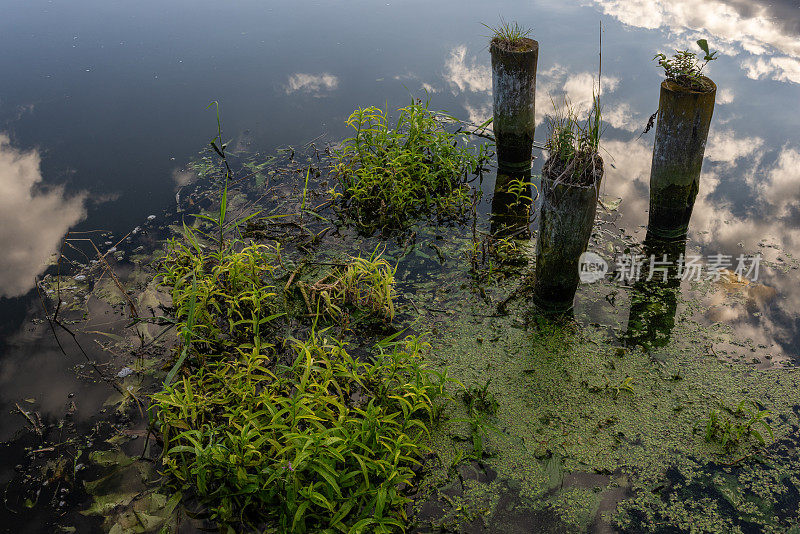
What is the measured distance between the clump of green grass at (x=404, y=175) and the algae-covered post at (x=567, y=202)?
3.73 ft

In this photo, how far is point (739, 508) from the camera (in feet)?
6.68

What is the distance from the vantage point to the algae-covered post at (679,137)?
9.70 feet

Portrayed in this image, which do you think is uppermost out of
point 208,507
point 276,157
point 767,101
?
point 767,101

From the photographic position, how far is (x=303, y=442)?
2.08 m

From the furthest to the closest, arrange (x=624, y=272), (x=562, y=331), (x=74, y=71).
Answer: (x=74, y=71) → (x=624, y=272) → (x=562, y=331)

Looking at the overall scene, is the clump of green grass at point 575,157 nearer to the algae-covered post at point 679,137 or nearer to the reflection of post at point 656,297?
the algae-covered post at point 679,137

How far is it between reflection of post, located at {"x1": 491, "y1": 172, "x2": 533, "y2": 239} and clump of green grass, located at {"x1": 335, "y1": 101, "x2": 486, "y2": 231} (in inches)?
9.3

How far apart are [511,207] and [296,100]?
9.53 ft

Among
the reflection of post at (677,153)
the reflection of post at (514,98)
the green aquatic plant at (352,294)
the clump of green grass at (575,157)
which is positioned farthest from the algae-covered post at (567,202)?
the reflection of post at (514,98)

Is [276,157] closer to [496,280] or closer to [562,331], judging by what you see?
[496,280]

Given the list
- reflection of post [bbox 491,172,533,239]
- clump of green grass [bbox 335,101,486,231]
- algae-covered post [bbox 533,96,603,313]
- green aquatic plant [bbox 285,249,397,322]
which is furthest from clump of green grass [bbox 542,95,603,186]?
clump of green grass [bbox 335,101,486,231]

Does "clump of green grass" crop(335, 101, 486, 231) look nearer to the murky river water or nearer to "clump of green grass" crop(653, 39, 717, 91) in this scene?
the murky river water

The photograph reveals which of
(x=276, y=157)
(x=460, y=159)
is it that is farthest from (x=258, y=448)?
(x=276, y=157)

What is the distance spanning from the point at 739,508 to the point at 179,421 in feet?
7.52
